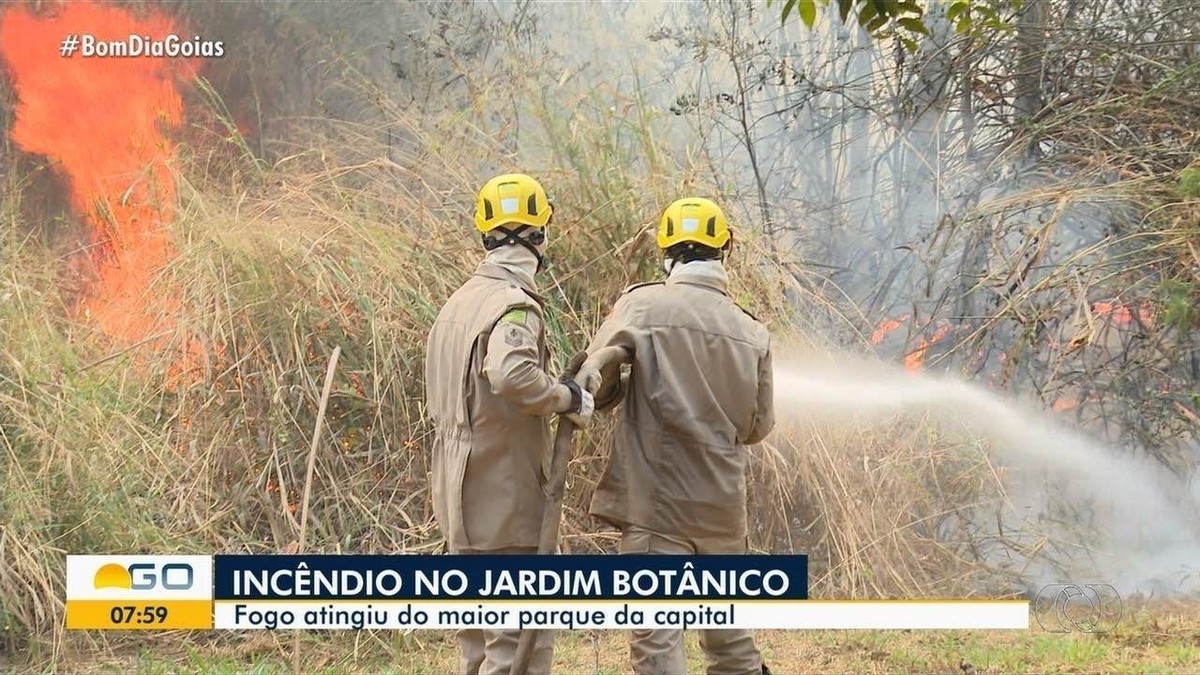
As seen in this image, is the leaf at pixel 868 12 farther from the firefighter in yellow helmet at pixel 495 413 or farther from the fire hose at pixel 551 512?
the fire hose at pixel 551 512

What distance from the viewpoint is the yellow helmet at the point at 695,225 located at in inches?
180

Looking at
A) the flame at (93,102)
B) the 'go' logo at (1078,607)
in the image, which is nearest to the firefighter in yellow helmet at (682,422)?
the 'go' logo at (1078,607)

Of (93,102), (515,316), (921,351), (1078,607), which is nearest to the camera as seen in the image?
(515,316)

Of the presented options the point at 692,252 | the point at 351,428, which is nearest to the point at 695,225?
the point at 692,252

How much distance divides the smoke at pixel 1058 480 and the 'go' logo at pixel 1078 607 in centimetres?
6

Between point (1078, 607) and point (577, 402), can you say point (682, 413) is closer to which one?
point (577, 402)

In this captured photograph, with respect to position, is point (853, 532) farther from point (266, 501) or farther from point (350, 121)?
point (350, 121)

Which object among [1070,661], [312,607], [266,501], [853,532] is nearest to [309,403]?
[266,501]

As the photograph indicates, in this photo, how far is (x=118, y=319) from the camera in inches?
259

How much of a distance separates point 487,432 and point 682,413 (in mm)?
677

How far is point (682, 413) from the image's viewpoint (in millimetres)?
4410

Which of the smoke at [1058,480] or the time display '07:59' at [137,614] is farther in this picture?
the smoke at [1058,480]
